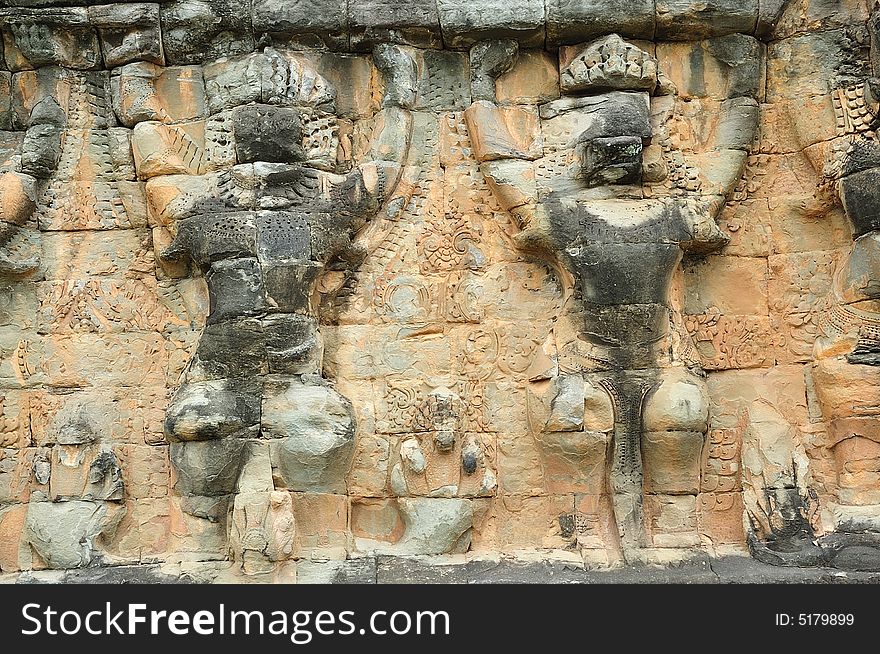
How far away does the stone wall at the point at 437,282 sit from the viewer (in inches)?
296

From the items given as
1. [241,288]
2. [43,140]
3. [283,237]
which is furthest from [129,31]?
[241,288]

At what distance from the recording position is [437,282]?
789cm

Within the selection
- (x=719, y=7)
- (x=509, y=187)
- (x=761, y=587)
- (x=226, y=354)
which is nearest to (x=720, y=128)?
(x=719, y=7)

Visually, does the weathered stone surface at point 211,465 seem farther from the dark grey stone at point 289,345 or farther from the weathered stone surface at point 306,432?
the dark grey stone at point 289,345

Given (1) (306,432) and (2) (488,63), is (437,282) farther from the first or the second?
(2) (488,63)

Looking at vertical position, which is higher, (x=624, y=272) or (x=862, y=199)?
(x=862, y=199)

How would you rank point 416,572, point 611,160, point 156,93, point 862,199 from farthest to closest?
point 156,93, point 611,160, point 862,199, point 416,572

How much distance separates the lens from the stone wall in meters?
7.52

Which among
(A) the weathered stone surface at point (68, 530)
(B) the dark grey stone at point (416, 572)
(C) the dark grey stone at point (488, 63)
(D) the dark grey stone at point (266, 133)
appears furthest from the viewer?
(C) the dark grey stone at point (488, 63)

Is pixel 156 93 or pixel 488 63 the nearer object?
pixel 488 63

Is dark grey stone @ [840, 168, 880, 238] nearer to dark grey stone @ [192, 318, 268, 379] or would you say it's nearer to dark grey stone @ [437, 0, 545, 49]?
dark grey stone @ [437, 0, 545, 49]

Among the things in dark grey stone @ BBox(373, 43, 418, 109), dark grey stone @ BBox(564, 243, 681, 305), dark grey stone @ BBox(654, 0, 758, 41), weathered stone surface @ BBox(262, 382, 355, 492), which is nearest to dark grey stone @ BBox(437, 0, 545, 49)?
dark grey stone @ BBox(373, 43, 418, 109)

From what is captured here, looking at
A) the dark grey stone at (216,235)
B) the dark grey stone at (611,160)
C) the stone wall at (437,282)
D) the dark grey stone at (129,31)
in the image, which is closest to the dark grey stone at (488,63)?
the stone wall at (437,282)

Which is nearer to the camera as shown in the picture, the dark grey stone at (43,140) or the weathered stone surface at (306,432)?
the weathered stone surface at (306,432)
